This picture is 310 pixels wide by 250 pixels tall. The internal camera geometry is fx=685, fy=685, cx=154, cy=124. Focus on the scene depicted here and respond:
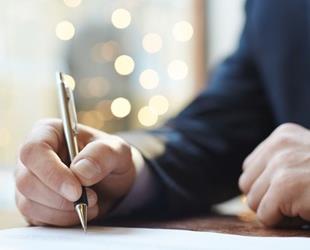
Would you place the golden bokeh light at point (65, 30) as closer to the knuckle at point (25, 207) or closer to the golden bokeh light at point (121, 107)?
the golden bokeh light at point (121, 107)

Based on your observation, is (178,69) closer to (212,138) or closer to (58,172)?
(212,138)

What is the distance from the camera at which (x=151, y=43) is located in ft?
8.03

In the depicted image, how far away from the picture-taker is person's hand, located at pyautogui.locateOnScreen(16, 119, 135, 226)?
57 cm

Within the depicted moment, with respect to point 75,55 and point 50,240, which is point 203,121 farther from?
point 75,55

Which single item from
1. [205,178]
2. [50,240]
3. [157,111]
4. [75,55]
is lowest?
[157,111]

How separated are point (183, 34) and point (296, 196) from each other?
6.25 ft

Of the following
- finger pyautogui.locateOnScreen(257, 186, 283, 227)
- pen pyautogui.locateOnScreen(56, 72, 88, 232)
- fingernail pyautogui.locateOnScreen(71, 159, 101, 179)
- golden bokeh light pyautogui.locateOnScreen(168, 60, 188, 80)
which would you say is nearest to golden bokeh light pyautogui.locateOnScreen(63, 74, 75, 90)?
pen pyautogui.locateOnScreen(56, 72, 88, 232)

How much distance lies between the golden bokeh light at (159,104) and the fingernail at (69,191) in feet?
6.15

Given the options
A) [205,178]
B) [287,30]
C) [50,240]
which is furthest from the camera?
[287,30]

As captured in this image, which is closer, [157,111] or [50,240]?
[50,240]

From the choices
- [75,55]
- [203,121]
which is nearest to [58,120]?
[203,121]

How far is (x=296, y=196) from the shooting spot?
583 mm

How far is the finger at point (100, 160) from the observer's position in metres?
0.57

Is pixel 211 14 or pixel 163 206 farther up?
pixel 163 206
